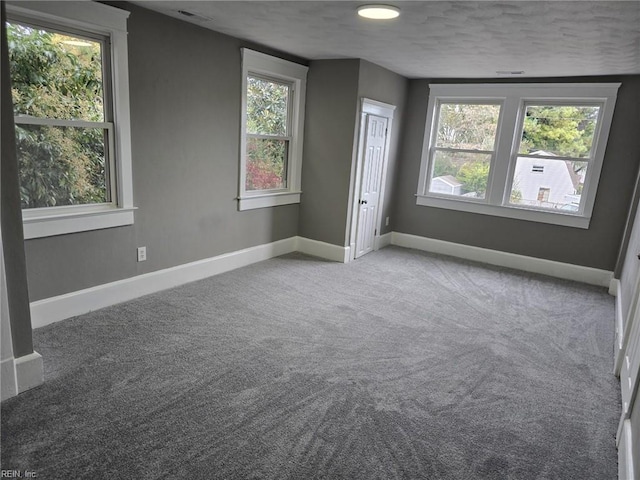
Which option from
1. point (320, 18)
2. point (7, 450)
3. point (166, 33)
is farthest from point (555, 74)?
point (7, 450)

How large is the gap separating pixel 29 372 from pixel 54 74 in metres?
1.97

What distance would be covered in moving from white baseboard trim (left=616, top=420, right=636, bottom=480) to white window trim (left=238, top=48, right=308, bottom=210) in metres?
3.64

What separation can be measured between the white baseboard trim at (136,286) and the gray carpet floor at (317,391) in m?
0.10

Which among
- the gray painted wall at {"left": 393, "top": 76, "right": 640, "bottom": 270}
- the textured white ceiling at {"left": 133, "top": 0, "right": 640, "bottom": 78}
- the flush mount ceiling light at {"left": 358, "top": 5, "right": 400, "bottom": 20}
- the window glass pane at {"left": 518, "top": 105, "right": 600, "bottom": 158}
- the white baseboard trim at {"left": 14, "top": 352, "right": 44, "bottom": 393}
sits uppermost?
the textured white ceiling at {"left": 133, "top": 0, "right": 640, "bottom": 78}

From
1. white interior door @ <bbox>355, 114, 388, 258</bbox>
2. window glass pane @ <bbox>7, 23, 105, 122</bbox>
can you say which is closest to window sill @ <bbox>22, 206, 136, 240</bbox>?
window glass pane @ <bbox>7, 23, 105, 122</bbox>

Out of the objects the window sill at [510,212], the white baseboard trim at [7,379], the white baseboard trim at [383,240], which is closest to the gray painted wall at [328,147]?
the white baseboard trim at [383,240]

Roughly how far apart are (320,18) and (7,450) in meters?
3.23

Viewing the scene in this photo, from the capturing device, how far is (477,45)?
356 centimetres

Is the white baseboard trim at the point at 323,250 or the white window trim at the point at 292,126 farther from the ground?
the white window trim at the point at 292,126

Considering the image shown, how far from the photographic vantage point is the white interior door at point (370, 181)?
5121 millimetres

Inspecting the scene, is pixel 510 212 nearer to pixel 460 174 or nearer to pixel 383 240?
pixel 460 174

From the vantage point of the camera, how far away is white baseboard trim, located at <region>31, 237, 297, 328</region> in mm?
3041

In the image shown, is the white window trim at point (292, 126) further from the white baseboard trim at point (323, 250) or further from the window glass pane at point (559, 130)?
the window glass pane at point (559, 130)

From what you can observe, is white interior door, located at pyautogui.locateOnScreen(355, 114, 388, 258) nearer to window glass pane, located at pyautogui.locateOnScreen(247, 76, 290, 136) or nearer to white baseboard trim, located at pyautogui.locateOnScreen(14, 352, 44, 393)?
window glass pane, located at pyautogui.locateOnScreen(247, 76, 290, 136)
